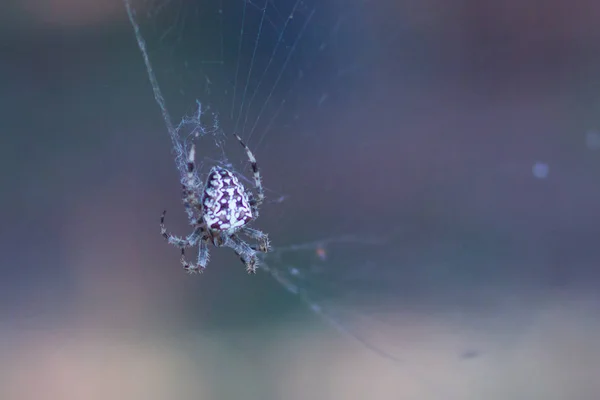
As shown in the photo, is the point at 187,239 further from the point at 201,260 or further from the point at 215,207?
the point at 215,207

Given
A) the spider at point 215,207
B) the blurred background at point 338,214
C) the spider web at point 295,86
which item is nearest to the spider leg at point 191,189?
the spider at point 215,207

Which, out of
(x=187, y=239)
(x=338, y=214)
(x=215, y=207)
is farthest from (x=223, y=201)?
(x=338, y=214)

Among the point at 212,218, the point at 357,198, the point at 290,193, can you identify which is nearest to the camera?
the point at 212,218

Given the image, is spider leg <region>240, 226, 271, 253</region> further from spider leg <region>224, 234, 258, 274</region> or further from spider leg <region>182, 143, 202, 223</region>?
spider leg <region>182, 143, 202, 223</region>

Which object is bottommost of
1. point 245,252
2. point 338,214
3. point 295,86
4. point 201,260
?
point 201,260

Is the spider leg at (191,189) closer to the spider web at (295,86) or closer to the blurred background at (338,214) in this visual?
the spider web at (295,86)

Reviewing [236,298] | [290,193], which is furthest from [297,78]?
[236,298]

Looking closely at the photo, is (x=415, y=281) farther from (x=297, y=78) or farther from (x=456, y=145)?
(x=297, y=78)

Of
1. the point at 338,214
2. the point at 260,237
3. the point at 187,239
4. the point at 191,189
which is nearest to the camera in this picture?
the point at 191,189
